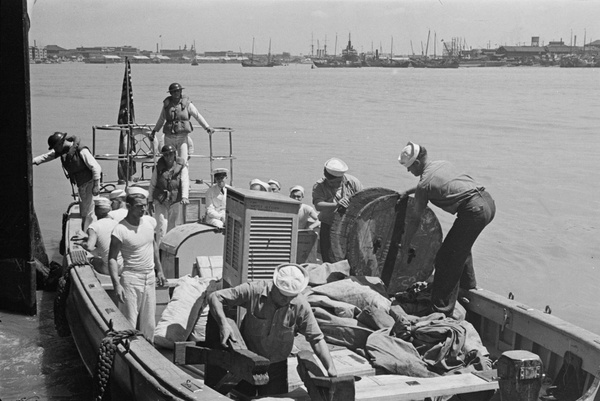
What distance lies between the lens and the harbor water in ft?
58.4

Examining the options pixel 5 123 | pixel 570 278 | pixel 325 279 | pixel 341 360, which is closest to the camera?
pixel 341 360

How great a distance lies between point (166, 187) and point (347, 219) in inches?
109

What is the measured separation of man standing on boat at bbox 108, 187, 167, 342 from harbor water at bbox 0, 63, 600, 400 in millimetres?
2385

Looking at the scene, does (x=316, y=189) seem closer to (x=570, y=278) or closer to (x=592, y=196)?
(x=570, y=278)

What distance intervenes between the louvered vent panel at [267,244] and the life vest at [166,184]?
11.6 feet

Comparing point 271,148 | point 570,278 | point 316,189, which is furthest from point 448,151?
point 316,189

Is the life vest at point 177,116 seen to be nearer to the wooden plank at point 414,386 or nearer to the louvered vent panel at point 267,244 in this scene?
the louvered vent panel at point 267,244

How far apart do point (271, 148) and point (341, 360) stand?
28.5 meters

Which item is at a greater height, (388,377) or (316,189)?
(316,189)

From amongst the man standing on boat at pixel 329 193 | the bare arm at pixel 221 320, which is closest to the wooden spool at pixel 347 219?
the man standing on boat at pixel 329 193

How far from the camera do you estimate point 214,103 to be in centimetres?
5831

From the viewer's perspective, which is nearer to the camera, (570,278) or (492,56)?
(570,278)

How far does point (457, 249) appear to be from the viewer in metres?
8.19

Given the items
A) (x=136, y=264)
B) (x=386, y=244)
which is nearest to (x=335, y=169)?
(x=386, y=244)
